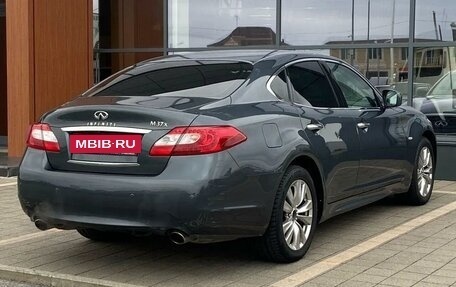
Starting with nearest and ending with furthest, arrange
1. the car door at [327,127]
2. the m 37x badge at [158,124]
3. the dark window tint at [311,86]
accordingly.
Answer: the m 37x badge at [158,124] < the car door at [327,127] < the dark window tint at [311,86]

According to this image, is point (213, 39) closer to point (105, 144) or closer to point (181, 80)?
point (181, 80)

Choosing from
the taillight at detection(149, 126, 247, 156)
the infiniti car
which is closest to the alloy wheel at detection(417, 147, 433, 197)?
the infiniti car

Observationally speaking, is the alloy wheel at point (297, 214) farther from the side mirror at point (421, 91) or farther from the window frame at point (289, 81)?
the side mirror at point (421, 91)

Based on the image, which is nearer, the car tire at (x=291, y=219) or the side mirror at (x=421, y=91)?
the car tire at (x=291, y=219)

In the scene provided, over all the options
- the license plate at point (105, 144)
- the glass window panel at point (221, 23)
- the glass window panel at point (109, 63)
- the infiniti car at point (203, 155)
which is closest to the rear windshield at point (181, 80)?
the infiniti car at point (203, 155)

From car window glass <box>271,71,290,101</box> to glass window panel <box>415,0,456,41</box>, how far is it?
5.15 meters

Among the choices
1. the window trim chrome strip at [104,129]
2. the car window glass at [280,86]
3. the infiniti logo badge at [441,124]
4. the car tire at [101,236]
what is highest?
the car window glass at [280,86]

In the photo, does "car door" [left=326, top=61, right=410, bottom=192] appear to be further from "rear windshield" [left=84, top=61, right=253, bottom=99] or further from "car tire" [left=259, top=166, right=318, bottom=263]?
"rear windshield" [left=84, top=61, right=253, bottom=99]

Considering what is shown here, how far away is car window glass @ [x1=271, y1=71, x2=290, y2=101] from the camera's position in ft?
17.0

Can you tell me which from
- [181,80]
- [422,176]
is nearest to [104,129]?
[181,80]

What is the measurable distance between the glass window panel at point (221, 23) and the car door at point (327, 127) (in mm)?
5638

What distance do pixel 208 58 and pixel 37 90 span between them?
5974 millimetres

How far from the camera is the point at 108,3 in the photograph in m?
13.0

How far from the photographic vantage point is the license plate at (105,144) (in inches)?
175
